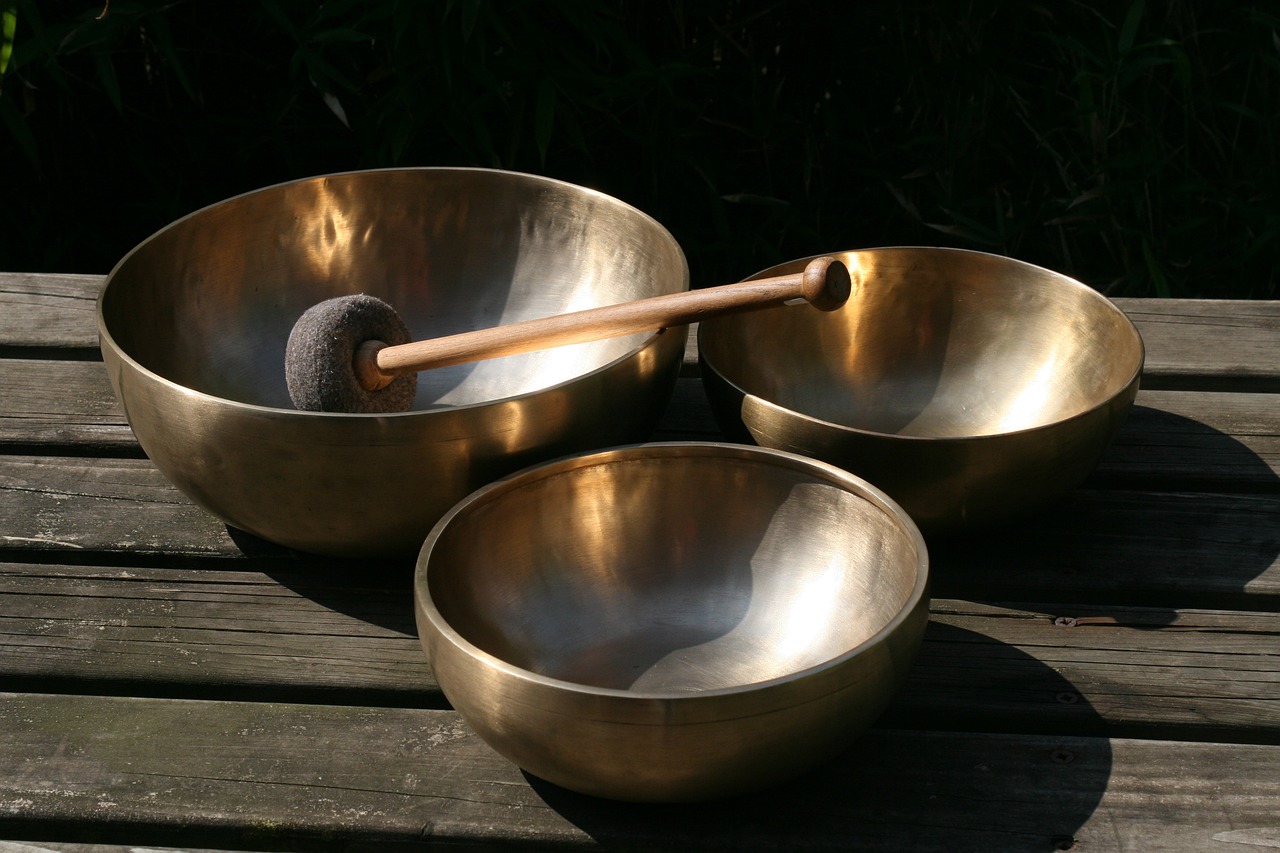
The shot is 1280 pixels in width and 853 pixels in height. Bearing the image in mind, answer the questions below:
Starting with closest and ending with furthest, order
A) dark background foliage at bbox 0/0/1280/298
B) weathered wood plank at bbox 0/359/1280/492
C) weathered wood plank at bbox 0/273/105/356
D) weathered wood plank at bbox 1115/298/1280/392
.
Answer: weathered wood plank at bbox 0/359/1280/492
weathered wood plank at bbox 1115/298/1280/392
weathered wood plank at bbox 0/273/105/356
dark background foliage at bbox 0/0/1280/298

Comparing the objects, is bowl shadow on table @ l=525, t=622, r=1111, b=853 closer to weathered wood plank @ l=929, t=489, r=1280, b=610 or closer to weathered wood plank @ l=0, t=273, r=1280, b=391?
weathered wood plank @ l=929, t=489, r=1280, b=610

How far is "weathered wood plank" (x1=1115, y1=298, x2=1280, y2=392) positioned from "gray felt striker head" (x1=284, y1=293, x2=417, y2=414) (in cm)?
76

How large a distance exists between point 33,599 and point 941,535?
678mm

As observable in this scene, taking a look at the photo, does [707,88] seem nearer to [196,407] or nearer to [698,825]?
[196,407]

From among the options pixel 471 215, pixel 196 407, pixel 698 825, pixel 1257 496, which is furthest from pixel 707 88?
pixel 698 825

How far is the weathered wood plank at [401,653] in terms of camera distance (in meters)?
0.86

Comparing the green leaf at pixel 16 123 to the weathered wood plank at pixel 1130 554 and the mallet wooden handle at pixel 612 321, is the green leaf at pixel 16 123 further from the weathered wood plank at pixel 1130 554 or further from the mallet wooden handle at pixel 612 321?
the weathered wood plank at pixel 1130 554

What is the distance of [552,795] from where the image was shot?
2.61ft

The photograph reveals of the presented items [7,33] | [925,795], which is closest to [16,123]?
[7,33]

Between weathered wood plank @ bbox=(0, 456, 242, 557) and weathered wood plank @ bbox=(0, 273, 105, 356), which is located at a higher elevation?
weathered wood plank @ bbox=(0, 456, 242, 557)

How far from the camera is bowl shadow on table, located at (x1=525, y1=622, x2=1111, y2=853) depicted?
2.50 ft

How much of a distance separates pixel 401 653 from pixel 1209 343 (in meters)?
0.92

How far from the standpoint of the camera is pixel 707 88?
93.3 inches

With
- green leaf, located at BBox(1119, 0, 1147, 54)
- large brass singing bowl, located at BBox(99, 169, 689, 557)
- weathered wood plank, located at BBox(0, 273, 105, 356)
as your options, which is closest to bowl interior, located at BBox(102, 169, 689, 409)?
large brass singing bowl, located at BBox(99, 169, 689, 557)
